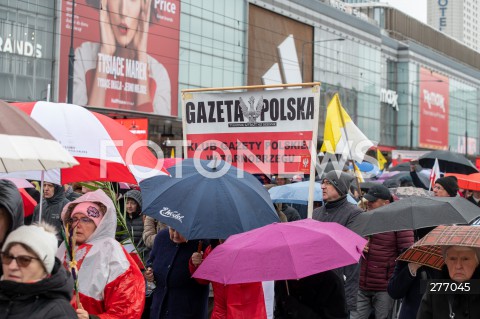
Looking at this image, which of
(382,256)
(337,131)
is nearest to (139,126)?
(337,131)

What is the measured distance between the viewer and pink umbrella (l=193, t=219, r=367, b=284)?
5.04 meters

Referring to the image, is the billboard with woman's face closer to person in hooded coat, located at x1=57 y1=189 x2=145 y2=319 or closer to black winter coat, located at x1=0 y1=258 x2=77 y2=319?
person in hooded coat, located at x1=57 y1=189 x2=145 y2=319

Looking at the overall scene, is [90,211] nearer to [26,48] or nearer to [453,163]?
[453,163]

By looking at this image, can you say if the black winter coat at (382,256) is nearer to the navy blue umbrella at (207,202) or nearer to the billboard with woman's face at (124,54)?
the navy blue umbrella at (207,202)

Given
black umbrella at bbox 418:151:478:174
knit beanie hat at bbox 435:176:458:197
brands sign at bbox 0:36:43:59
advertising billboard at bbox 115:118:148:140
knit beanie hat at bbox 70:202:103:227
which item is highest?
brands sign at bbox 0:36:43:59

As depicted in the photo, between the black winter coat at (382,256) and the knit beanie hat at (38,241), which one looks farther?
the black winter coat at (382,256)

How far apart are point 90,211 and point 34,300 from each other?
1336 millimetres

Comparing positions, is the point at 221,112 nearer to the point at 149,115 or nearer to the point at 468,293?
the point at 468,293

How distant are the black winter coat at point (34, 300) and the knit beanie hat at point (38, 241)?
8 centimetres

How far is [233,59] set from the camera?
181ft

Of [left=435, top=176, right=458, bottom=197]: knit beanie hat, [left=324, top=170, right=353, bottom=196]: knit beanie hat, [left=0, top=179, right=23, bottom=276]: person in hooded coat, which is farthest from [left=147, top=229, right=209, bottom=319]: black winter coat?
[left=435, top=176, right=458, bottom=197]: knit beanie hat

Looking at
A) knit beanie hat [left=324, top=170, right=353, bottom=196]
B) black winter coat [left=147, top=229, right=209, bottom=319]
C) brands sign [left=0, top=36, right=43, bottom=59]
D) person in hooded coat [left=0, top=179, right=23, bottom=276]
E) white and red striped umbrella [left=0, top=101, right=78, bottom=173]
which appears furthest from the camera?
brands sign [left=0, top=36, right=43, bottom=59]

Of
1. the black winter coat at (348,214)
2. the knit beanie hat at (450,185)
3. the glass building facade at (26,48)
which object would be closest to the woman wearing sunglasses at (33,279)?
the black winter coat at (348,214)

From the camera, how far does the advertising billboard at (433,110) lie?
83875 mm
